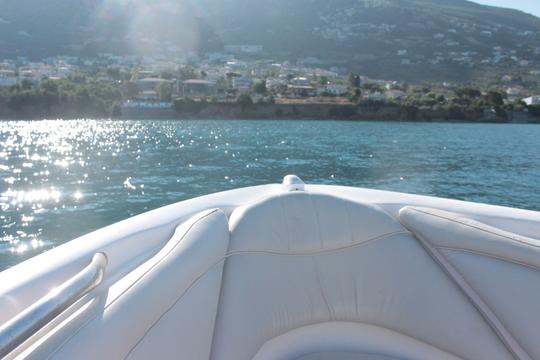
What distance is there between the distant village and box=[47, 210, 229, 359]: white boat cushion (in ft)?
164

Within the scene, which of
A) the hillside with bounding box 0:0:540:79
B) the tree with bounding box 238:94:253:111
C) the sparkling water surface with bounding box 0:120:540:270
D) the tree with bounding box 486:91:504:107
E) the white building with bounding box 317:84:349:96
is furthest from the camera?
the hillside with bounding box 0:0:540:79

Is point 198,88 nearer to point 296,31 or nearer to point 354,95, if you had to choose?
point 354,95

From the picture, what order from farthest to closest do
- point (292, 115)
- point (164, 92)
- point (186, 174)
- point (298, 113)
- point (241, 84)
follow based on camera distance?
1. point (241, 84)
2. point (164, 92)
3. point (298, 113)
4. point (292, 115)
5. point (186, 174)

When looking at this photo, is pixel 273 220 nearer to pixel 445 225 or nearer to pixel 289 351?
pixel 289 351

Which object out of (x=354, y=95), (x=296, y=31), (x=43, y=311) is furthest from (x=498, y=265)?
(x=296, y=31)

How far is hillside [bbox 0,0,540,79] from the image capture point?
3794 inches

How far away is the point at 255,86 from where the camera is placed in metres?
61.6

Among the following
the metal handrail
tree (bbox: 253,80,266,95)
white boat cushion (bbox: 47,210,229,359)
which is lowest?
tree (bbox: 253,80,266,95)

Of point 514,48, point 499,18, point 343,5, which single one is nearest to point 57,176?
point 514,48

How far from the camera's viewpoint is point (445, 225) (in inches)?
88.3

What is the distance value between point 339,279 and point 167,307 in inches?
34.5

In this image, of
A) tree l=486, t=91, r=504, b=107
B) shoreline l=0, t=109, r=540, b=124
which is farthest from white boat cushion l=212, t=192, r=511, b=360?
tree l=486, t=91, r=504, b=107

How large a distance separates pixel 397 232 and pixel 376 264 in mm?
186

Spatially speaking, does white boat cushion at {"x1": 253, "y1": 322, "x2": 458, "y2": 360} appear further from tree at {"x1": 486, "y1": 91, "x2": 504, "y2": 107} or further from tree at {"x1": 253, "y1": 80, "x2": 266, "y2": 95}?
tree at {"x1": 253, "y1": 80, "x2": 266, "y2": 95}
